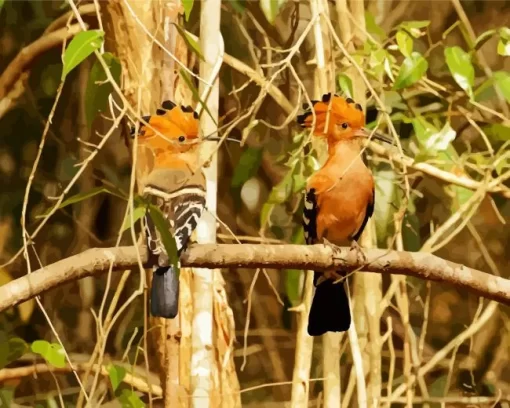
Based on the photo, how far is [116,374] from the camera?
1.43m

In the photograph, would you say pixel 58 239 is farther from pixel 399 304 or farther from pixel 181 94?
pixel 399 304

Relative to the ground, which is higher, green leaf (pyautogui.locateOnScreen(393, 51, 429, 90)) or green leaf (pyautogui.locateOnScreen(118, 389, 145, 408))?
green leaf (pyautogui.locateOnScreen(393, 51, 429, 90))

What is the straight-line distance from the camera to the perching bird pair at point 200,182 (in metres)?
1.18

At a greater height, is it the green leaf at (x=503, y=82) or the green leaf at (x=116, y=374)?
the green leaf at (x=503, y=82)

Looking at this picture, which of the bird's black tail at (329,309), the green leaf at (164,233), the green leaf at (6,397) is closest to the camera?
the green leaf at (164,233)

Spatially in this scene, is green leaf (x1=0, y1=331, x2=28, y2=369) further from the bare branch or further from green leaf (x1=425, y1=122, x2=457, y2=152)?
green leaf (x1=425, y1=122, x2=457, y2=152)

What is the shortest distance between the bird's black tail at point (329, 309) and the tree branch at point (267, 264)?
0.36ft

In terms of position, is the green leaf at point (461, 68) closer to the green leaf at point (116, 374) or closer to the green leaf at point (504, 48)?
the green leaf at point (504, 48)

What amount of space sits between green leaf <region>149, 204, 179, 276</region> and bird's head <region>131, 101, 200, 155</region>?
0.43 ft

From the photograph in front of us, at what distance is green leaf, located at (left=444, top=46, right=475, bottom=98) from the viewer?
4.73ft

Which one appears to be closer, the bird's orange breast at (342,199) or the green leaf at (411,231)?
the bird's orange breast at (342,199)

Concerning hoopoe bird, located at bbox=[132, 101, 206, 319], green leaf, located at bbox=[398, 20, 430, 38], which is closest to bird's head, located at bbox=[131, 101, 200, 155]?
hoopoe bird, located at bbox=[132, 101, 206, 319]

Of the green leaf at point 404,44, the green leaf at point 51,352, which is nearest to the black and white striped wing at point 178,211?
the green leaf at point 51,352

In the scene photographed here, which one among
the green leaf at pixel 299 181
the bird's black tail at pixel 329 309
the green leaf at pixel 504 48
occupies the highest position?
the green leaf at pixel 504 48
